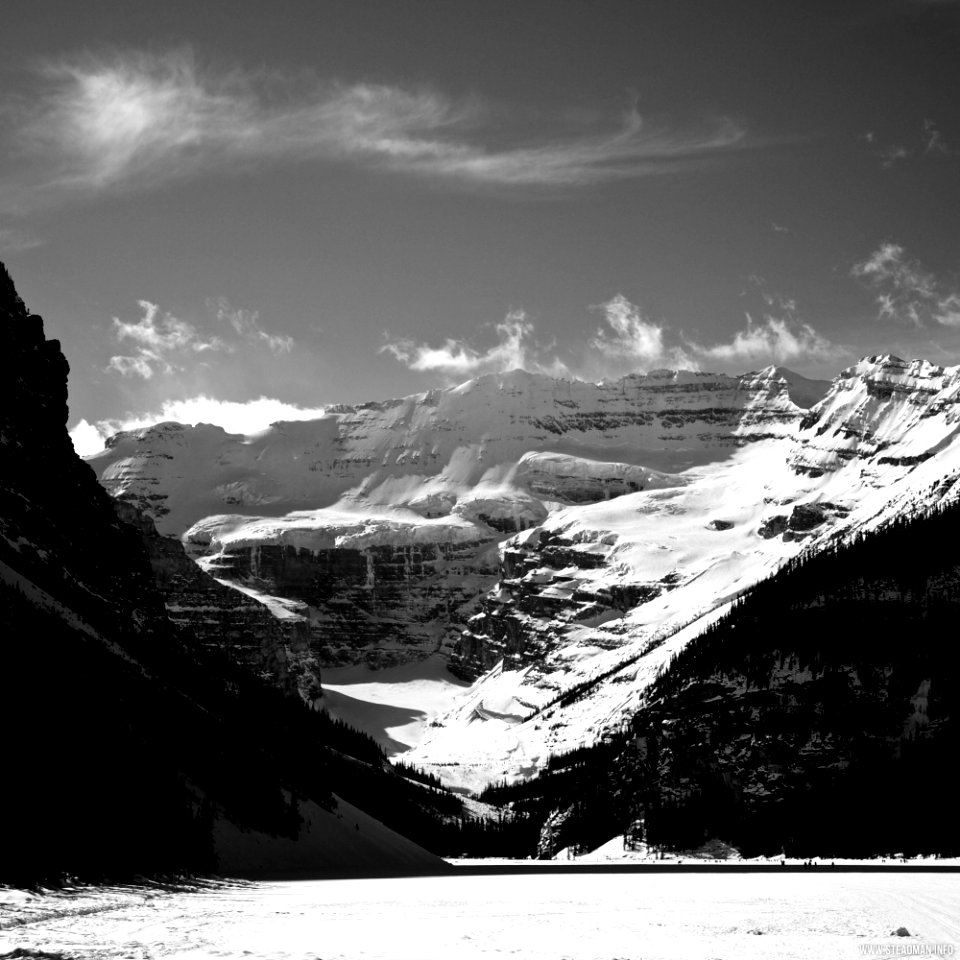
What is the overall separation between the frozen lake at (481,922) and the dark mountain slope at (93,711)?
26.6 feet

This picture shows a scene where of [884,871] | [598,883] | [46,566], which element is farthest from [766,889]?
[46,566]

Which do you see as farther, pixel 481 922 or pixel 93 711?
pixel 93 711

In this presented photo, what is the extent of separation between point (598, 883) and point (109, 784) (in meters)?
48.2

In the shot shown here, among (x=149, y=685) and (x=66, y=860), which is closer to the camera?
(x=66, y=860)

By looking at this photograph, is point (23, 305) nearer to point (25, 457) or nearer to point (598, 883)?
point (25, 457)

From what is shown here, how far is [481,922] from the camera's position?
83125 mm

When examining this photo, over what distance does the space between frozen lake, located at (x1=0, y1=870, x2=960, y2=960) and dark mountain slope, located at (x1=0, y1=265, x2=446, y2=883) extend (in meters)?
8.10

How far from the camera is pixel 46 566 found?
137250 mm

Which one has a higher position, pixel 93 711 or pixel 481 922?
pixel 93 711

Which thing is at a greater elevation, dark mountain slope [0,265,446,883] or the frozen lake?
dark mountain slope [0,265,446,883]

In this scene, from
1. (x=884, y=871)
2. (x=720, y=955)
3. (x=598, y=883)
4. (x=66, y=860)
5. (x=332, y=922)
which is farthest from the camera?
(x=884, y=871)

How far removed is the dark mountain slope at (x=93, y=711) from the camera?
328 feet

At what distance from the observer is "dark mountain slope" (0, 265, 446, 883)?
10006 centimetres

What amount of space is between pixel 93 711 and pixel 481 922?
148 ft
